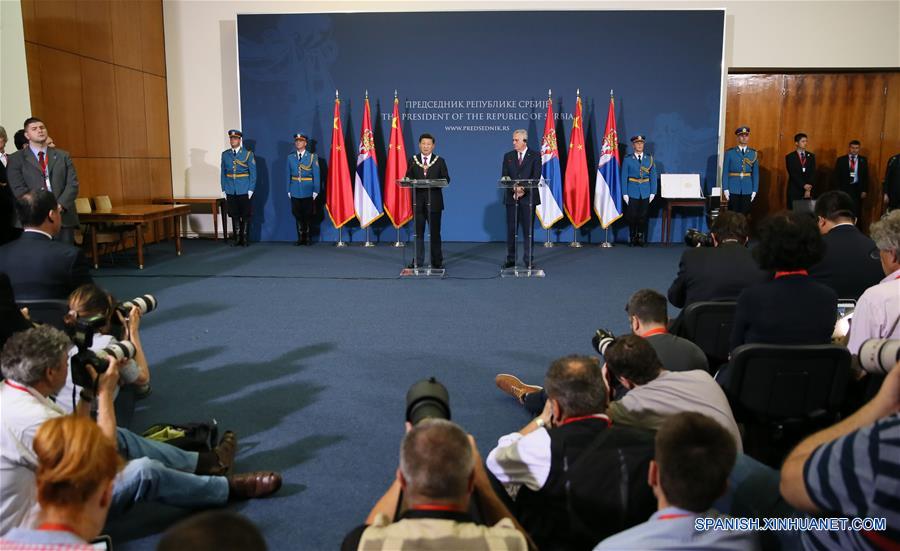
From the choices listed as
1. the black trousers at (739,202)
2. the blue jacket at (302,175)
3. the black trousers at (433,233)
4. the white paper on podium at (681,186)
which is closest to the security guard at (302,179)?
the blue jacket at (302,175)

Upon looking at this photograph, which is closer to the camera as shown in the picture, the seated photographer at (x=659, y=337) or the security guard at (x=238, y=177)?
the seated photographer at (x=659, y=337)

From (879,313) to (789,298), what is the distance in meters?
0.29

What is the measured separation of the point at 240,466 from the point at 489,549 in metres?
1.90

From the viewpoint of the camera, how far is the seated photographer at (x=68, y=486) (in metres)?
1.34

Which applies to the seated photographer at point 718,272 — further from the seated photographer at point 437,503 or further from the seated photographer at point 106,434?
the seated photographer at point 437,503

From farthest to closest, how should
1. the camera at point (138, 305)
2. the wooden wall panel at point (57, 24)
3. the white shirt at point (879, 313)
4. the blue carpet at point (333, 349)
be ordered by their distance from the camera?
the wooden wall panel at point (57, 24)
the camera at point (138, 305)
the blue carpet at point (333, 349)
the white shirt at point (879, 313)

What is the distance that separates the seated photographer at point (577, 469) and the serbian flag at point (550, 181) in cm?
788

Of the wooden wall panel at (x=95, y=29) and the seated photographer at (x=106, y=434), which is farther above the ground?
the wooden wall panel at (x=95, y=29)

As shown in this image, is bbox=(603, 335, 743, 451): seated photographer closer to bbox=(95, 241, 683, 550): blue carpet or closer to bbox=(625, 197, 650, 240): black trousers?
bbox=(95, 241, 683, 550): blue carpet

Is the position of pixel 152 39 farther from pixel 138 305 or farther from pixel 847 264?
pixel 847 264

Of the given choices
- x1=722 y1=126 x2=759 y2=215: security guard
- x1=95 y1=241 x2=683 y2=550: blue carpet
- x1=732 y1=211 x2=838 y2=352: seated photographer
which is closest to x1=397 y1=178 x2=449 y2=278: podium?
x1=95 y1=241 x2=683 y2=550: blue carpet

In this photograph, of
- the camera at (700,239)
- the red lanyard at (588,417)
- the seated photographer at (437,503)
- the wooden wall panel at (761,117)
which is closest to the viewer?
the seated photographer at (437,503)

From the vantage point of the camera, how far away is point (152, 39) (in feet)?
32.6

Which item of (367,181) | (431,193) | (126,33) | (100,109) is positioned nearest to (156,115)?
(126,33)
